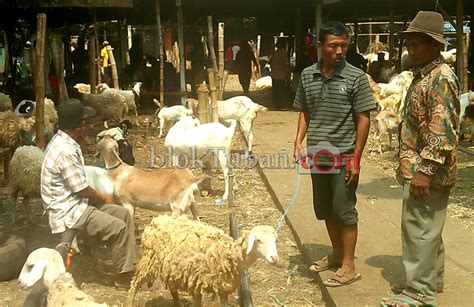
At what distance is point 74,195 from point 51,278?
1213mm

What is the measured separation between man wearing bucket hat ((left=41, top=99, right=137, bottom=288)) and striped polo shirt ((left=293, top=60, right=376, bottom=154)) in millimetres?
1874

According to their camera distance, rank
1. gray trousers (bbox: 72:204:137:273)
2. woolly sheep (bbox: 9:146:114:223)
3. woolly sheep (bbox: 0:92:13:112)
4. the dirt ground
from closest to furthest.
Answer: gray trousers (bbox: 72:204:137:273) → the dirt ground → woolly sheep (bbox: 9:146:114:223) → woolly sheep (bbox: 0:92:13:112)

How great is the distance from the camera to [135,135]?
45.2 feet

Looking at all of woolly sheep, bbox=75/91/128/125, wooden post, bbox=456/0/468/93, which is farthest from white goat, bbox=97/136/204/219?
wooden post, bbox=456/0/468/93

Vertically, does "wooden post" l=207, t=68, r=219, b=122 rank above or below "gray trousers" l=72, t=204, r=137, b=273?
above

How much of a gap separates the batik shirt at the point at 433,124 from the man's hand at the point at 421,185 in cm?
4

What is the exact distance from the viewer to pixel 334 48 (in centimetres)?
443

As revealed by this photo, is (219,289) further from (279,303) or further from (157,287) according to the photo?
(157,287)

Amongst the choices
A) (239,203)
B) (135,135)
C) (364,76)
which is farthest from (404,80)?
(364,76)

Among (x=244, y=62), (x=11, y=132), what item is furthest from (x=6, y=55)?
(x=11, y=132)

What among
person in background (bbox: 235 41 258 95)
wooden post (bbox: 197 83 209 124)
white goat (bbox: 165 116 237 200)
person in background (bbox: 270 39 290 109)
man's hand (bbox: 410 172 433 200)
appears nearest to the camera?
man's hand (bbox: 410 172 433 200)

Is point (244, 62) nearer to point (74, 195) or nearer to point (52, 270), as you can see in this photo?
point (74, 195)

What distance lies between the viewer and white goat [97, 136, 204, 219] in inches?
234

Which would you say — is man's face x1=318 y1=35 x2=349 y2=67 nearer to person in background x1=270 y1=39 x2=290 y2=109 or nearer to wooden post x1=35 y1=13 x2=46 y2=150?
wooden post x1=35 y1=13 x2=46 y2=150
